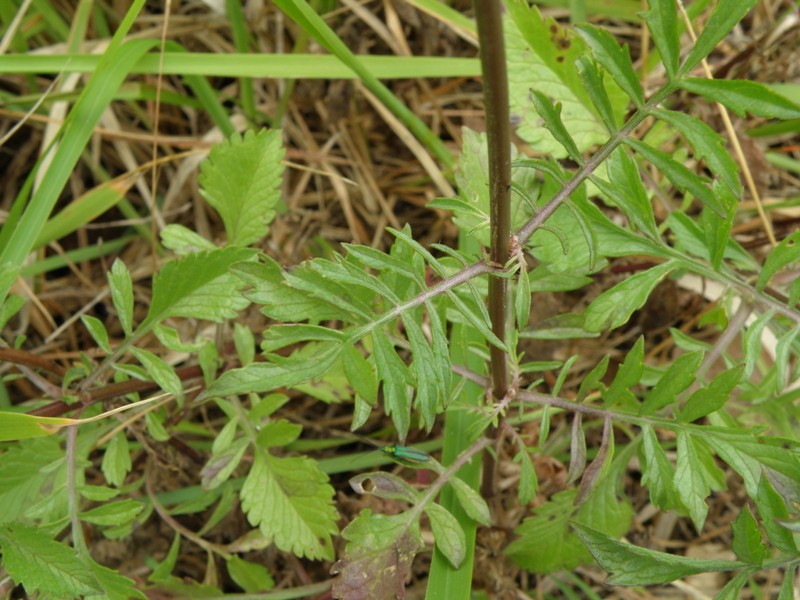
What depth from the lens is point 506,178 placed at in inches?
42.1

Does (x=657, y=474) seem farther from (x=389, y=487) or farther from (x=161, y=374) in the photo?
(x=161, y=374)

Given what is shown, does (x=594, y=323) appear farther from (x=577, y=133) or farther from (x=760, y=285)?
(x=577, y=133)

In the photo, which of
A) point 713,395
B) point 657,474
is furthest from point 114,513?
point 713,395

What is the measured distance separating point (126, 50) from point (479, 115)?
1.18 metres

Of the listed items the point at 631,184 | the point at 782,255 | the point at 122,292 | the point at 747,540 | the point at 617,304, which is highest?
the point at 631,184

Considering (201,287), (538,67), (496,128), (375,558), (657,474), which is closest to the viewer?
(496,128)

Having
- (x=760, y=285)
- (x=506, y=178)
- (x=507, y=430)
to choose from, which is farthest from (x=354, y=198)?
(x=506, y=178)

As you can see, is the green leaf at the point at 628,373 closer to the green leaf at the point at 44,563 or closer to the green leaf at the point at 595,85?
the green leaf at the point at 595,85

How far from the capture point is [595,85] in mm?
1234

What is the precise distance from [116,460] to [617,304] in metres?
1.19

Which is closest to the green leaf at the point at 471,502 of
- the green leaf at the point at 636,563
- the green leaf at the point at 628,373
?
the green leaf at the point at 636,563

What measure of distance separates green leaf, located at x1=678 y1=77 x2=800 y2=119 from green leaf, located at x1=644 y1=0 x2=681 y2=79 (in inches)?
1.6

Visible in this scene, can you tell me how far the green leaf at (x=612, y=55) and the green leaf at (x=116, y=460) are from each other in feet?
4.40

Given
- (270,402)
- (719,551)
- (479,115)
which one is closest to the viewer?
(270,402)
